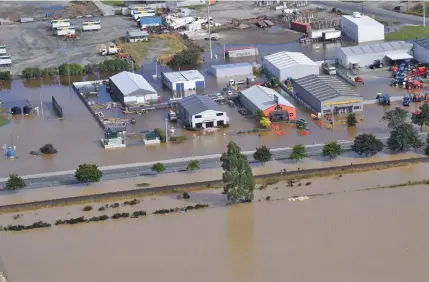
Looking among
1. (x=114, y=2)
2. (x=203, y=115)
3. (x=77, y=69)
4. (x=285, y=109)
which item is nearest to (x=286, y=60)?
(x=285, y=109)

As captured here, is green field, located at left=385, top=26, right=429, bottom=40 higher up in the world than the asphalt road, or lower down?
higher up

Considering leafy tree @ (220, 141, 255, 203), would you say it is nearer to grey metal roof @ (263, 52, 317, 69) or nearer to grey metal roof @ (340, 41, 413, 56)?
grey metal roof @ (263, 52, 317, 69)

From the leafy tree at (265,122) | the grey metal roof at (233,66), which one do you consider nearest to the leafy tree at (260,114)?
the leafy tree at (265,122)

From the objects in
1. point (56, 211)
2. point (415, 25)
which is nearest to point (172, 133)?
point (56, 211)

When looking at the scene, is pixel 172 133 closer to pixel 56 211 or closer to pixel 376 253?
pixel 56 211

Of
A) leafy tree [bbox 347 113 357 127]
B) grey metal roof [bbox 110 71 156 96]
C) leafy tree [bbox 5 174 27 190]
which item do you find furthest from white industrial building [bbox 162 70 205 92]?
leafy tree [bbox 5 174 27 190]
